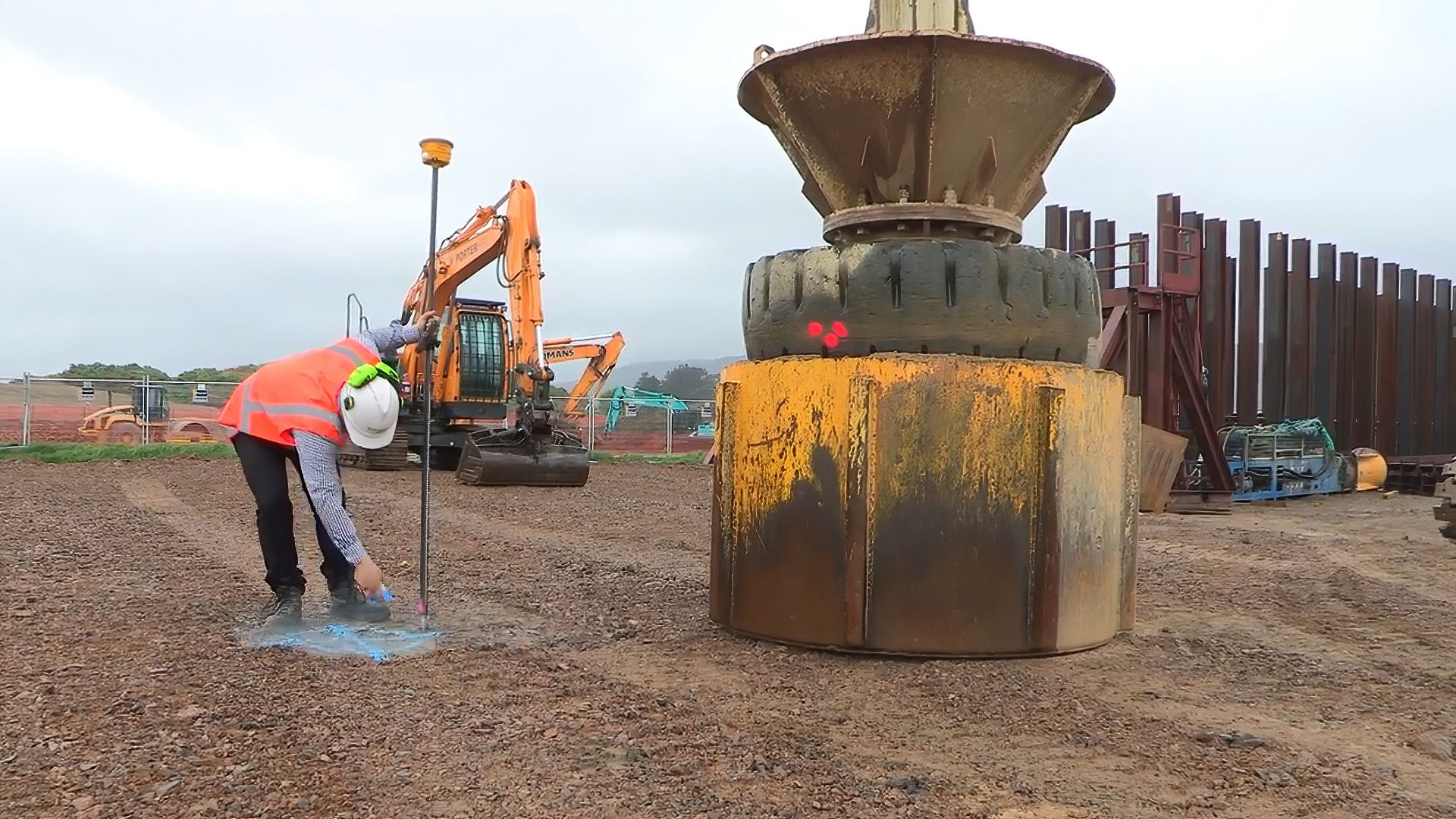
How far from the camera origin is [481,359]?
18.8m

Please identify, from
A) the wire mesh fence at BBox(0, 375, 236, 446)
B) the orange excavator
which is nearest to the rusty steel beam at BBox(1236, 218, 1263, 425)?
the orange excavator

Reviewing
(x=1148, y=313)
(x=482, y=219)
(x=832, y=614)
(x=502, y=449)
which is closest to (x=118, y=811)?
(x=832, y=614)

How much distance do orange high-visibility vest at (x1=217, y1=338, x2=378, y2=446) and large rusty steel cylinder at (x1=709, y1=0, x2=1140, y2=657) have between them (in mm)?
1798

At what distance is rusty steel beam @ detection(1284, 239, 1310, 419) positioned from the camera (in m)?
19.5

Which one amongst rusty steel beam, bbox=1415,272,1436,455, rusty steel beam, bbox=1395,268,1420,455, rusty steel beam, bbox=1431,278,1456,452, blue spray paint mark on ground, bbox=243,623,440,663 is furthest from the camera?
rusty steel beam, bbox=1431,278,1456,452

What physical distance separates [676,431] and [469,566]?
24.3 meters

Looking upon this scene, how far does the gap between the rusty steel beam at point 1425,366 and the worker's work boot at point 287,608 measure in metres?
22.8

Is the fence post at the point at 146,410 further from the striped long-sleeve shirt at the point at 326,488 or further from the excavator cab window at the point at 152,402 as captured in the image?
the striped long-sleeve shirt at the point at 326,488

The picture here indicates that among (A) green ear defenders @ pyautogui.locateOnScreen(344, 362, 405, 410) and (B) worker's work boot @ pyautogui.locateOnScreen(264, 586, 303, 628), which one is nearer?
(A) green ear defenders @ pyautogui.locateOnScreen(344, 362, 405, 410)

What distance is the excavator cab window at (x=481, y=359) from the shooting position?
61.2 feet

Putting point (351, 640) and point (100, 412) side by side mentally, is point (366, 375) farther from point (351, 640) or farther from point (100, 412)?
point (100, 412)

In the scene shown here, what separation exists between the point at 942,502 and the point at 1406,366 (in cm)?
2205

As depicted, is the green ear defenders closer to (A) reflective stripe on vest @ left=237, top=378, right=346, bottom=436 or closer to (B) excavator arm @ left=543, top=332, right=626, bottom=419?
(A) reflective stripe on vest @ left=237, top=378, right=346, bottom=436

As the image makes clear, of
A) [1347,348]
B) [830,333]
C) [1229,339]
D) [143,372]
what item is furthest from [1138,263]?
[143,372]
